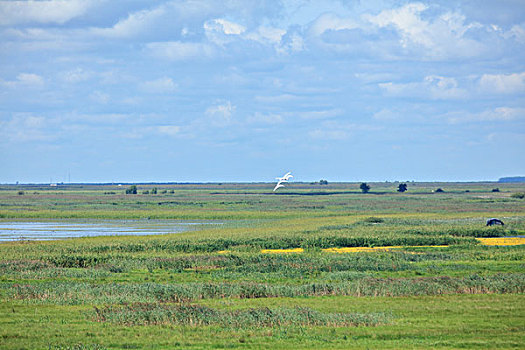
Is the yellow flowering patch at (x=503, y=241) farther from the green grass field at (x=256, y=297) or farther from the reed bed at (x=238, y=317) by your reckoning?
the reed bed at (x=238, y=317)

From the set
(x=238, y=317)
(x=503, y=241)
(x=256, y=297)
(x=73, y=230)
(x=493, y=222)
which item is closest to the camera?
(x=238, y=317)

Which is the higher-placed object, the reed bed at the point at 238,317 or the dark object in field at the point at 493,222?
the dark object in field at the point at 493,222

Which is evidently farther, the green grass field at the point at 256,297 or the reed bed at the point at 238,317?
the reed bed at the point at 238,317

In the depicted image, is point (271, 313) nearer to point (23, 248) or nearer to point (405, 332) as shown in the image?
point (405, 332)

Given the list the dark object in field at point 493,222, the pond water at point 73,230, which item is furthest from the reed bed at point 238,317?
the dark object in field at point 493,222

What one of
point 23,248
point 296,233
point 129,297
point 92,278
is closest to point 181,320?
point 129,297

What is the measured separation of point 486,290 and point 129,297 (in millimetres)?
17638

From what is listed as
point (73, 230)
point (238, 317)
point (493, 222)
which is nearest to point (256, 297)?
point (238, 317)

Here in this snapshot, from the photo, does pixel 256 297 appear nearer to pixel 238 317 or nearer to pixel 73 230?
pixel 238 317

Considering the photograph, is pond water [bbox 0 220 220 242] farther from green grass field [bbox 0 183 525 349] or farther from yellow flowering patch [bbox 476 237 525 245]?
yellow flowering patch [bbox 476 237 525 245]

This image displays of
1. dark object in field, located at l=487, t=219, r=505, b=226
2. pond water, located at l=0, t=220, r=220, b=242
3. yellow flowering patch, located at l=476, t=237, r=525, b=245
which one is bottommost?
yellow flowering patch, located at l=476, t=237, r=525, b=245

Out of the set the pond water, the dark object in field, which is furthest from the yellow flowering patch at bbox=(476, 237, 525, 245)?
the pond water

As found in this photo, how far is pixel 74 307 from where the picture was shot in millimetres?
29375

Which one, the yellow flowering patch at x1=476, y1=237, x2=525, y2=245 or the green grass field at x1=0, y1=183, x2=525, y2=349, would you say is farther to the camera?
the yellow flowering patch at x1=476, y1=237, x2=525, y2=245
